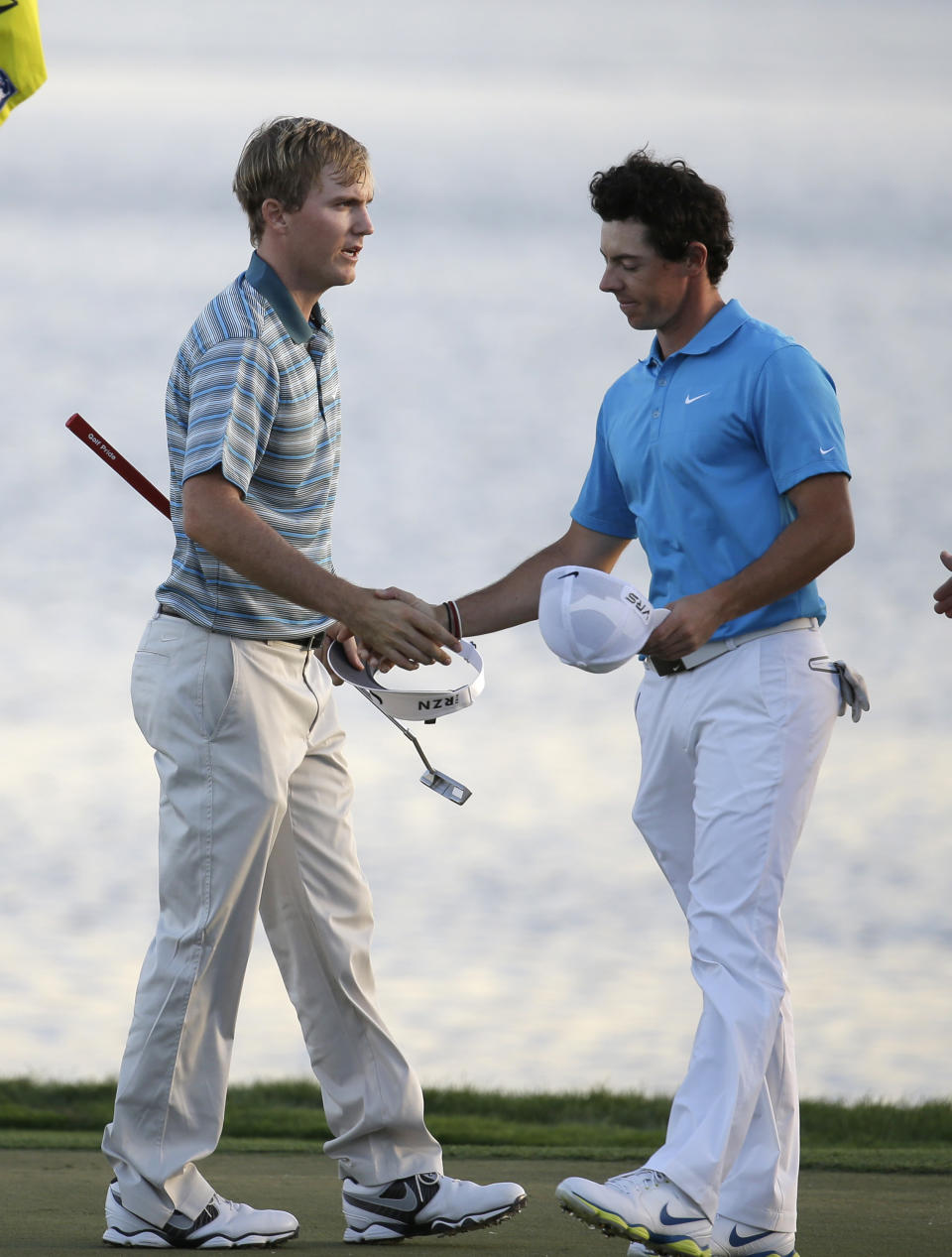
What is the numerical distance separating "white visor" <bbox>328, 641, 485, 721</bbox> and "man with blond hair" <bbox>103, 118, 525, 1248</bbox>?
0.09m

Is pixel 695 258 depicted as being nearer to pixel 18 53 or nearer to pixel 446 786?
pixel 446 786

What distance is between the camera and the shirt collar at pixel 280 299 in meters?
3.55

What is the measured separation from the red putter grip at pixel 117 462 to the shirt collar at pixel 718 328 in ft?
3.64

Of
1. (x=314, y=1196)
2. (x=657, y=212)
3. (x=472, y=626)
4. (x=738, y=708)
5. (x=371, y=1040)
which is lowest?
(x=314, y=1196)

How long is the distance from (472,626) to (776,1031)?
1107mm

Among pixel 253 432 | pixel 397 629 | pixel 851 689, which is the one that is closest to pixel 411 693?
pixel 397 629

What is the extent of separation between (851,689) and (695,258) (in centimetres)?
A: 87

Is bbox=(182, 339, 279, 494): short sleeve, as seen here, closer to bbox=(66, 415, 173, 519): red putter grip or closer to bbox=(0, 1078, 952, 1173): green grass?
bbox=(66, 415, 173, 519): red putter grip

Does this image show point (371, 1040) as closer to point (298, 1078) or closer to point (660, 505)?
point (660, 505)

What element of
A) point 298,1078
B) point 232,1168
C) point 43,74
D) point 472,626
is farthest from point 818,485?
point 298,1078

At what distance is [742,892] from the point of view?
10.5 feet

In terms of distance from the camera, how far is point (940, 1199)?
4199 mm

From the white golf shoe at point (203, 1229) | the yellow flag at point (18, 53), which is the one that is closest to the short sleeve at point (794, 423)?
the white golf shoe at point (203, 1229)

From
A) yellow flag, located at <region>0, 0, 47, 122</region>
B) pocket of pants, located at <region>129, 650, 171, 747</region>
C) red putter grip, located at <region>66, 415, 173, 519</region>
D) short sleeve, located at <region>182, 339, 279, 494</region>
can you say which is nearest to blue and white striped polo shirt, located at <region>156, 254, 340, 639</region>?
short sleeve, located at <region>182, 339, 279, 494</region>
